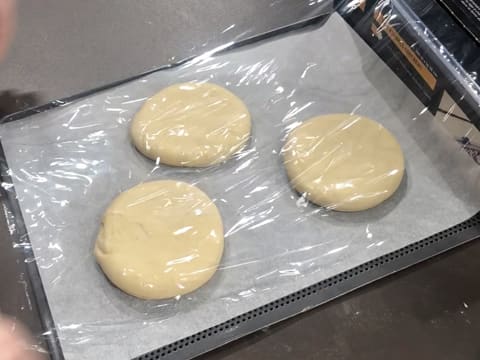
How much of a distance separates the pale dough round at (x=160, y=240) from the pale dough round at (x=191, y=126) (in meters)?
0.06

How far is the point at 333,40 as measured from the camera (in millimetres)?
1129

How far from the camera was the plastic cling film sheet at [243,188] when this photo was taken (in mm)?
847

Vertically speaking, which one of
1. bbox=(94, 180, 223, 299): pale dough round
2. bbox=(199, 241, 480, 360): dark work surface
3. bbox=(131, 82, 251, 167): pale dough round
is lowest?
bbox=(199, 241, 480, 360): dark work surface

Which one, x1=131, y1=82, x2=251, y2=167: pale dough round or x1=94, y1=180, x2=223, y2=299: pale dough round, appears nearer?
x1=94, y1=180, x2=223, y2=299: pale dough round

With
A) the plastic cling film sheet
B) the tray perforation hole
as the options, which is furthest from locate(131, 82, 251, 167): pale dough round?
the tray perforation hole

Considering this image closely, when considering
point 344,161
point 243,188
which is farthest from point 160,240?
point 344,161

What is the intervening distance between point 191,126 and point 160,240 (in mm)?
215

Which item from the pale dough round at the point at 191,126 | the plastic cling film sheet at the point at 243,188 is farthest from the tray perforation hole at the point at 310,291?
the pale dough round at the point at 191,126

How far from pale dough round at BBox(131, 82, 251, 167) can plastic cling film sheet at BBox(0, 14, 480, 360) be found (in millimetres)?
24

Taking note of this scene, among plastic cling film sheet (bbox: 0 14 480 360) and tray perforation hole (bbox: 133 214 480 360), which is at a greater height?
plastic cling film sheet (bbox: 0 14 480 360)

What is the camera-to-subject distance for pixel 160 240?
2.84ft

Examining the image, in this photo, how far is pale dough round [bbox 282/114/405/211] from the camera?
93 centimetres

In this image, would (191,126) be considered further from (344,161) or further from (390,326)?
(390,326)

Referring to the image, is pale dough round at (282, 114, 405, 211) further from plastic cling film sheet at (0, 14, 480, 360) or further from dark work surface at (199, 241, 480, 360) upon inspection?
dark work surface at (199, 241, 480, 360)
